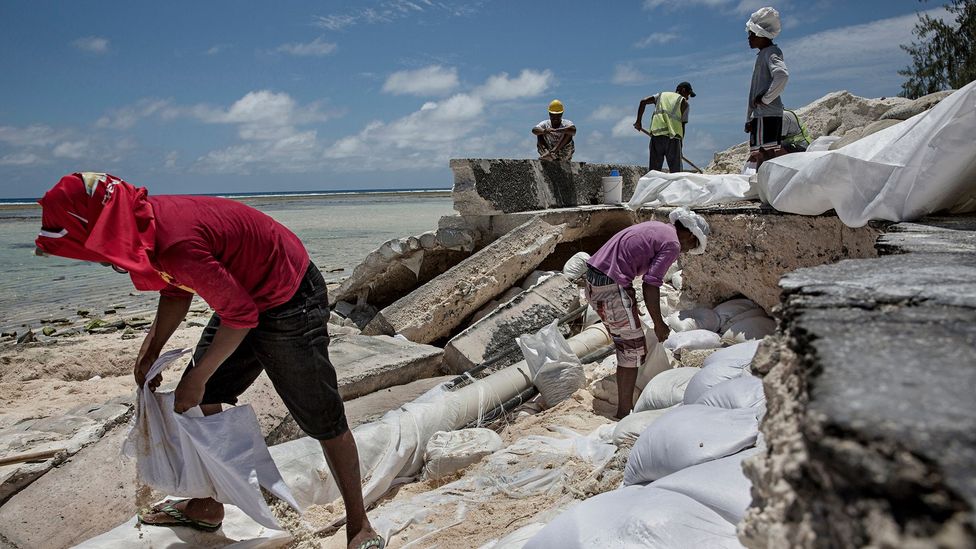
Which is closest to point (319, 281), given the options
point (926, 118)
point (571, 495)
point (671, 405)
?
point (571, 495)

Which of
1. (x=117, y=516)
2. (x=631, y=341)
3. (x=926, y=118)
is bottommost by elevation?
(x=117, y=516)

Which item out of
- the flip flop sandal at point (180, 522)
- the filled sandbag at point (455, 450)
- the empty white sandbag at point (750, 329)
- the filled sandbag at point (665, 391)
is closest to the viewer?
the flip flop sandal at point (180, 522)

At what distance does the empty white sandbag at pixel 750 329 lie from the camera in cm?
407

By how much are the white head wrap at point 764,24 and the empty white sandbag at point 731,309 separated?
82.8 inches

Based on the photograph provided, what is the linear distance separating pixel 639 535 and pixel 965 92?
2.18m

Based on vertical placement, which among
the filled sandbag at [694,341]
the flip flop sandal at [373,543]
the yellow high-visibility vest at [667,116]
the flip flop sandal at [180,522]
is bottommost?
the flip flop sandal at [373,543]

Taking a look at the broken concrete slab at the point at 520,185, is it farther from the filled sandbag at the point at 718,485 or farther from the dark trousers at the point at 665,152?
the filled sandbag at the point at 718,485

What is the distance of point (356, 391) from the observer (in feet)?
12.3

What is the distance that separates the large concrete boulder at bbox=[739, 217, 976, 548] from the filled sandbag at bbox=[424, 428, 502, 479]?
214 cm

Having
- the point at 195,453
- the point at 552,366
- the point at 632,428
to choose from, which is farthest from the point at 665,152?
the point at 195,453

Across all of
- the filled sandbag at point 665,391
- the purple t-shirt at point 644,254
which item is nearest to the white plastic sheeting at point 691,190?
the purple t-shirt at point 644,254

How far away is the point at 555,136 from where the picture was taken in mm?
7789

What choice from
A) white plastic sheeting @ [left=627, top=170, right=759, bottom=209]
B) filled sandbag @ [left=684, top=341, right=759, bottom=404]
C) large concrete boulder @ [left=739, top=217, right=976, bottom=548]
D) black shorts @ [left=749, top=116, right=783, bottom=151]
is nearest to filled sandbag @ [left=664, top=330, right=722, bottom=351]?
filled sandbag @ [left=684, top=341, right=759, bottom=404]

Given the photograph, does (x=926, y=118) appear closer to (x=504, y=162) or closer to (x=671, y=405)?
(x=671, y=405)
